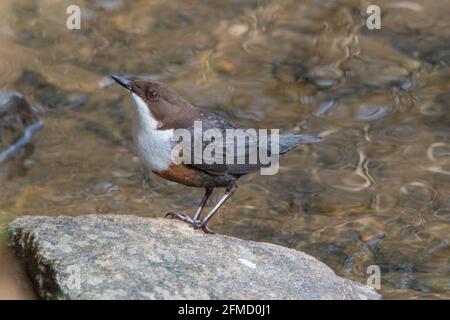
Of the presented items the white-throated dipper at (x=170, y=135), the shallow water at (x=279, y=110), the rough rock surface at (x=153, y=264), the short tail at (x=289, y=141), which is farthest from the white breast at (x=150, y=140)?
the shallow water at (x=279, y=110)

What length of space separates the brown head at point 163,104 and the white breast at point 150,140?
22 millimetres

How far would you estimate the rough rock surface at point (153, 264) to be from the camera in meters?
3.62

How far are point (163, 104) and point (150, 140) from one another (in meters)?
0.23

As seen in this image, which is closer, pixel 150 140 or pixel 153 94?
pixel 150 140

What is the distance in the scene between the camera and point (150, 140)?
4512 millimetres

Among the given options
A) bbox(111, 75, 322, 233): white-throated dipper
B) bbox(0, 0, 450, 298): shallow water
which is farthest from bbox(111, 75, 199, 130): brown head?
bbox(0, 0, 450, 298): shallow water

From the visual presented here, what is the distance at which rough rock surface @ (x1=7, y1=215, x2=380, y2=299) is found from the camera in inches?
143

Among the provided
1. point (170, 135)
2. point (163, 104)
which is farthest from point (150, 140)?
point (163, 104)

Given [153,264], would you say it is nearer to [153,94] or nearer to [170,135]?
[170,135]

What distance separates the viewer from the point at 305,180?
6.57 m

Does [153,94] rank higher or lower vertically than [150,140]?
higher

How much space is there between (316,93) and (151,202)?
199cm

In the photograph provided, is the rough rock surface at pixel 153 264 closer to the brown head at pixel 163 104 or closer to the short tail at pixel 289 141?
the brown head at pixel 163 104
